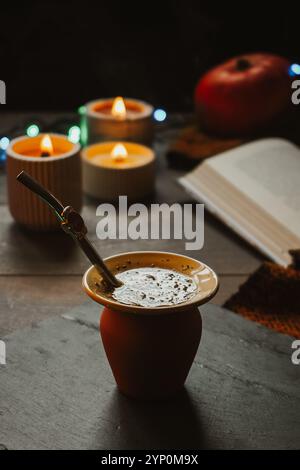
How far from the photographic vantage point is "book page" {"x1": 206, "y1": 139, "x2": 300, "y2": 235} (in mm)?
1052

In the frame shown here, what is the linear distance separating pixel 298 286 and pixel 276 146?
38 cm

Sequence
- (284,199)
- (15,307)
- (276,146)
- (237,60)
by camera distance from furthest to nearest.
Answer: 1. (237,60)
2. (276,146)
3. (284,199)
4. (15,307)

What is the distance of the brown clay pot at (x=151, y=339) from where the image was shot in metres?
0.64

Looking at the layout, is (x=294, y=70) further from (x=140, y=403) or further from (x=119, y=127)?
(x=140, y=403)

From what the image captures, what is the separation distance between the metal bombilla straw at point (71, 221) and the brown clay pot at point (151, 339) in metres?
0.01

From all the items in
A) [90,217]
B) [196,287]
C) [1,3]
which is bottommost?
[90,217]

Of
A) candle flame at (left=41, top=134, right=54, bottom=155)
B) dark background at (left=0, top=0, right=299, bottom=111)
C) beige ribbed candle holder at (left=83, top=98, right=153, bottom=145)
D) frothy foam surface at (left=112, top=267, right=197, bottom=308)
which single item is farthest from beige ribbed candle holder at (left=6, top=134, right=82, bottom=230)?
dark background at (left=0, top=0, right=299, bottom=111)

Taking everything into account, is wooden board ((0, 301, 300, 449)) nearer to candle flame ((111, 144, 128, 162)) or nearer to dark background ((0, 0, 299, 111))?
candle flame ((111, 144, 128, 162))

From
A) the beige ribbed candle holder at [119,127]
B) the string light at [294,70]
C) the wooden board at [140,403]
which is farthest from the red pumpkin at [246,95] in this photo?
the wooden board at [140,403]

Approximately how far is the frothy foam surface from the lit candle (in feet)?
1.48

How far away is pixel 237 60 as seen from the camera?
139cm

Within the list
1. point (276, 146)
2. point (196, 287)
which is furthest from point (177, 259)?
point (276, 146)

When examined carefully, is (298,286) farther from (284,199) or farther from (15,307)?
(15,307)

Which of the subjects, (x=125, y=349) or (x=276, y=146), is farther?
(x=276, y=146)
